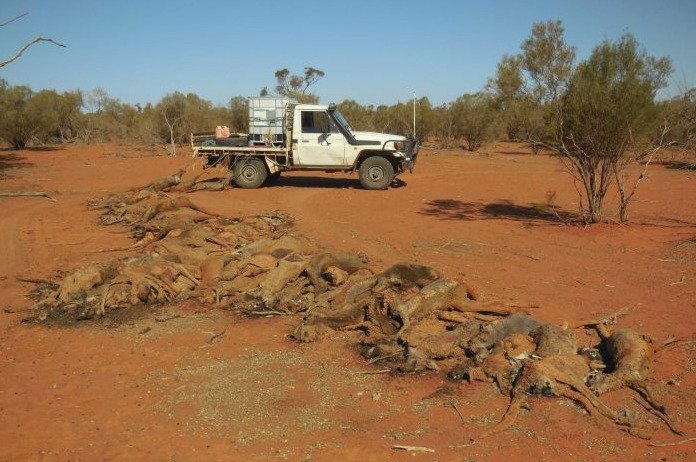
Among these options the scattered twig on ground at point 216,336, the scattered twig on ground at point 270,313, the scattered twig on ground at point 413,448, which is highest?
the scattered twig on ground at point 270,313

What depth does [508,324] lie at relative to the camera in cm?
513

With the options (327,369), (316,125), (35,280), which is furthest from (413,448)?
(316,125)

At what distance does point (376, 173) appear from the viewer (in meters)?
15.1

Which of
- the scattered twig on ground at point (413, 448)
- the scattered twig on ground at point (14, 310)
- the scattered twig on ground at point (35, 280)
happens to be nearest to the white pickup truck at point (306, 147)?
the scattered twig on ground at point (35, 280)

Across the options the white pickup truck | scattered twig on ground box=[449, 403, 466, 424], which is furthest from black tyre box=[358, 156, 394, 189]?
scattered twig on ground box=[449, 403, 466, 424]

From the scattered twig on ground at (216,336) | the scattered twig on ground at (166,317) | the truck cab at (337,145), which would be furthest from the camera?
the truck cab at (337,145)

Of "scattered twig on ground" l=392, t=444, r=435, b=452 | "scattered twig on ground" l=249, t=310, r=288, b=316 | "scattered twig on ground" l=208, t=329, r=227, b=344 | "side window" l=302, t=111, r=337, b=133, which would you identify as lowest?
"scattered twig on ground" l=392, t=444, r=435, b=452

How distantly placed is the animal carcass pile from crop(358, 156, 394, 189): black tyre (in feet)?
21.6

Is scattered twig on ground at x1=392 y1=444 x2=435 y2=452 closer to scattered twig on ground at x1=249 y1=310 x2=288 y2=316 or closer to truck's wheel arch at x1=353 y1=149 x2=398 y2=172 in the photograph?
scattered twig on ground at x1=249 y1=310 x2=288 y2=316

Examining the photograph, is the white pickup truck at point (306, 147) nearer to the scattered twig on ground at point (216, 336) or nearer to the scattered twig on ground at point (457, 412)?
the scattered twig on ground at point (216, 336)

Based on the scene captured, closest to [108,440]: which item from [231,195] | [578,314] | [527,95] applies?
[578,314]

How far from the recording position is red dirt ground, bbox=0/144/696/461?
3.77 m

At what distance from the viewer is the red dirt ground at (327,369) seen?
3.77 m

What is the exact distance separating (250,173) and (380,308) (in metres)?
10.8
